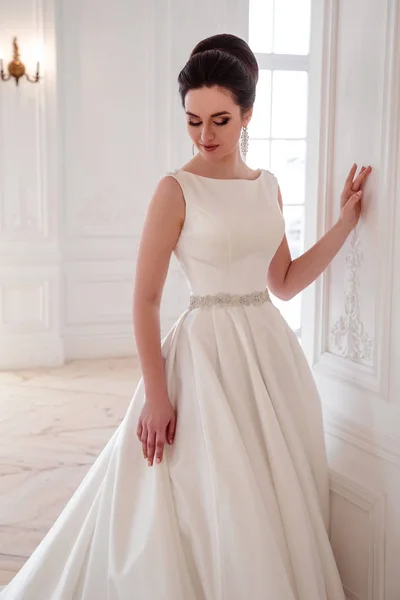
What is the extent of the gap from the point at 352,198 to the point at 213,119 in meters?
0.42

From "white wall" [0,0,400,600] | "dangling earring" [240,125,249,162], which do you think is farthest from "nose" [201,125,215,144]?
"white wall" [0,0,400,600]

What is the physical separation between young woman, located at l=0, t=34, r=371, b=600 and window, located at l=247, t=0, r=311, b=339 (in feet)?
14.3

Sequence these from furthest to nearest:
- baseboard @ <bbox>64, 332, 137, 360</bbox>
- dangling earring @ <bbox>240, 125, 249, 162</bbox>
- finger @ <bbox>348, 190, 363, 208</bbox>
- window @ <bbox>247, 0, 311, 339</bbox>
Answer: window @ <bbox>247, 0, 311, 339</bbox> → baseboard @ <bbox>64, 332, 137, 360</bbox> → dangling earring @ <bbox>240, 125, 249, 162</bbox> → finger @ <bbox>348, 190, 363, 208</bbox>

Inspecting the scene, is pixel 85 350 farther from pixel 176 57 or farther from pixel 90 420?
pixel 176 57

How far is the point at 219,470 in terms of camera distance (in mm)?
1698

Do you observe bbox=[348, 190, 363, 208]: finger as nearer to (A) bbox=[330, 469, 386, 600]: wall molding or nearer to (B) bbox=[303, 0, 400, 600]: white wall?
(B) bbox=[303, 0, 400, 600]: white wall

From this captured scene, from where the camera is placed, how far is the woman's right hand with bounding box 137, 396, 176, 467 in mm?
1772

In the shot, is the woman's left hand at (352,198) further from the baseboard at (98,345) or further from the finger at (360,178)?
the baseboard at (98,345)

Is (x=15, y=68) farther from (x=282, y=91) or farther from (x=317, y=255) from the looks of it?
(x=317, y=255)

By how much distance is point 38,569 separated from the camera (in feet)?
6.51

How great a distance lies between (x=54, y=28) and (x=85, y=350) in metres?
2.46

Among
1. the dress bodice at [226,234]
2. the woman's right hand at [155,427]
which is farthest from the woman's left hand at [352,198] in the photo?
the woman's right hand at [155,427]

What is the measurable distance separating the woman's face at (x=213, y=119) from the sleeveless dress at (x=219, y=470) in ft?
0.32

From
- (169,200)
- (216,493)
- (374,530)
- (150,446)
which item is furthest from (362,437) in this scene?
(169,200)
